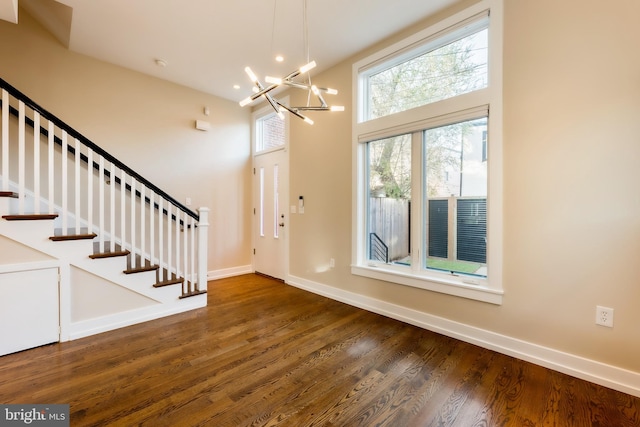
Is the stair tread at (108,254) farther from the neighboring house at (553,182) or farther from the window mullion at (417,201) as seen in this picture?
the window mullion at (417,201)

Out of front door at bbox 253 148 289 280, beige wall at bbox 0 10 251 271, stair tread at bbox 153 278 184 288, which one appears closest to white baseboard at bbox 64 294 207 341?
stair tread at bbox 153 278 184 288

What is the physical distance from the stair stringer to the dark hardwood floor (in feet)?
0.44

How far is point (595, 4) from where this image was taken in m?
1.88

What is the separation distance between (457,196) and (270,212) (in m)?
3.00

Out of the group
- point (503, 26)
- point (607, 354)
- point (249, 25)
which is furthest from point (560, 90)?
point (249, 25)

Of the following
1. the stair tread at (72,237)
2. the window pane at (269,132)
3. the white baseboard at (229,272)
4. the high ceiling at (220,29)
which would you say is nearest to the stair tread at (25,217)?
the stair tread at (72,237)

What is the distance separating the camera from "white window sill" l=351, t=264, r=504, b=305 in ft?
7.72

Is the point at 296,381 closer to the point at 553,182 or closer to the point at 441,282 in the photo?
the point at 441,282

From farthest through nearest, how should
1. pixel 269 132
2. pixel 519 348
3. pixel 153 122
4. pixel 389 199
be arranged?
pixel 269 132 → pixel 153 122 → pixel 389 199 → pixel 519 348

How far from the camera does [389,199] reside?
3.17 metres

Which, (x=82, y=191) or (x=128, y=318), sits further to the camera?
(x=82, y=191)

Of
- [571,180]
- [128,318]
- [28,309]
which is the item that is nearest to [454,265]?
[571,180]

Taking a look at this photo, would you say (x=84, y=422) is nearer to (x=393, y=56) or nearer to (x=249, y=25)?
(x=249, y=25)

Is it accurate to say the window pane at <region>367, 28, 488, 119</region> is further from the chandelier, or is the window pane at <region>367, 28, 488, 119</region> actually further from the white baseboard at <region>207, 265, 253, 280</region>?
the white baseboard at <region>207, 265, 253, 280</region>
